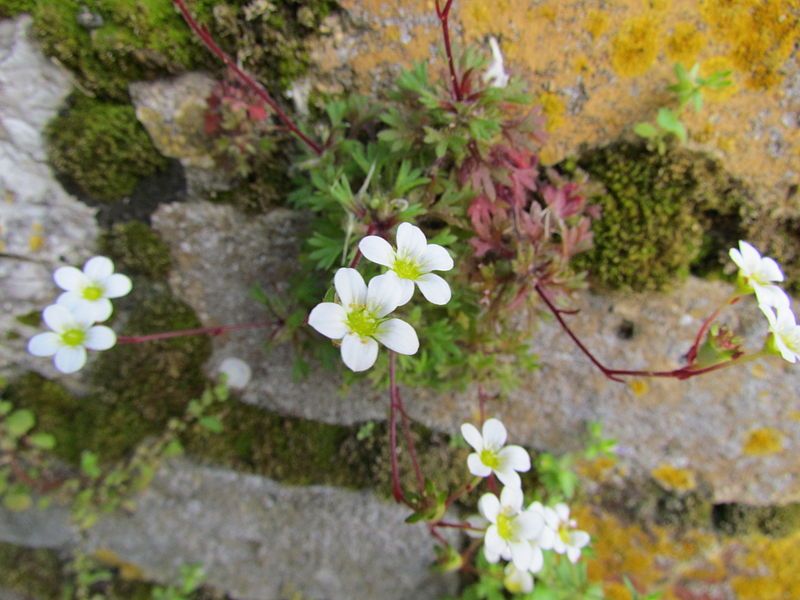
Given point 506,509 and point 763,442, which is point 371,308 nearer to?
point 506,509

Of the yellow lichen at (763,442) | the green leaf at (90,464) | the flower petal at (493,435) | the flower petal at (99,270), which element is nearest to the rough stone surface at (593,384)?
the yellow lichen at (763,442)

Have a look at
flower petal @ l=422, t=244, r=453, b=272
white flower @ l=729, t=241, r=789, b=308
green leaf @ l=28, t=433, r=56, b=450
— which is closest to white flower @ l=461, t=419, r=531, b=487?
flower petal @ l=422, t=244, r=453, b=272

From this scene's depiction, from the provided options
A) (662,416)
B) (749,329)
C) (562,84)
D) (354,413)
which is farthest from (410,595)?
(562,84)

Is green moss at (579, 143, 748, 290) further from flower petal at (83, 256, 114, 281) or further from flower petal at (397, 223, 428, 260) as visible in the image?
flower petal at (83, 256, 114, 281)

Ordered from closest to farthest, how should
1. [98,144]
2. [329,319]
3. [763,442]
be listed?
[329,319] → [98,144] → [763,442]

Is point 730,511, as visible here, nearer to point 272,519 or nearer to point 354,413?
point 354,413

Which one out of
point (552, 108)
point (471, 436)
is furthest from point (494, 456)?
point (552, 108)
